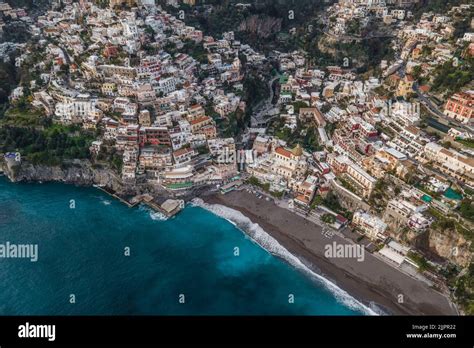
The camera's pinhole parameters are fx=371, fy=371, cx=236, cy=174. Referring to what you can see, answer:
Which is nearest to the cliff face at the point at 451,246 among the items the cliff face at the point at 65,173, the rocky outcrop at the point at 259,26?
the cliff face at the point at 65,173

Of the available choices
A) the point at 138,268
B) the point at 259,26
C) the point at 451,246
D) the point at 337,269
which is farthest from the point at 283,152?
the point at 259,26

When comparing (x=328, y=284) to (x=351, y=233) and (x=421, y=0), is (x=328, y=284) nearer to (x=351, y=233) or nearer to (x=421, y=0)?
(x=351, y=233)

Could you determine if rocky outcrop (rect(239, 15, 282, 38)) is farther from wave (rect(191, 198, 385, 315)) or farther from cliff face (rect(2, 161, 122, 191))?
wave (rect(191, 198, 385, 315))

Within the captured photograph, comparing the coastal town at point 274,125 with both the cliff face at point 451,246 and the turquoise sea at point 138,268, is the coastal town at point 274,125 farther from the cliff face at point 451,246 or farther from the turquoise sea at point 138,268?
the turquoise sea at point 138,268

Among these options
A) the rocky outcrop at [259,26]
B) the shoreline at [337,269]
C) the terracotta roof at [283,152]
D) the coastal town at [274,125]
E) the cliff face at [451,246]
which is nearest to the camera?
the shoreline at [337,269]

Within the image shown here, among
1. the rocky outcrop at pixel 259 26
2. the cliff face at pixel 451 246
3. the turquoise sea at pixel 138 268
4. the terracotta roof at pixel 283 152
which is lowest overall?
the turquoise sea at pixel 138 268

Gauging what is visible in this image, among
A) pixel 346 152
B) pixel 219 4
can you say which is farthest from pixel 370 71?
pixel 219 4

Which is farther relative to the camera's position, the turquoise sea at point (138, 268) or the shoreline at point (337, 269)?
the turquoise sea at point (138, 268)
